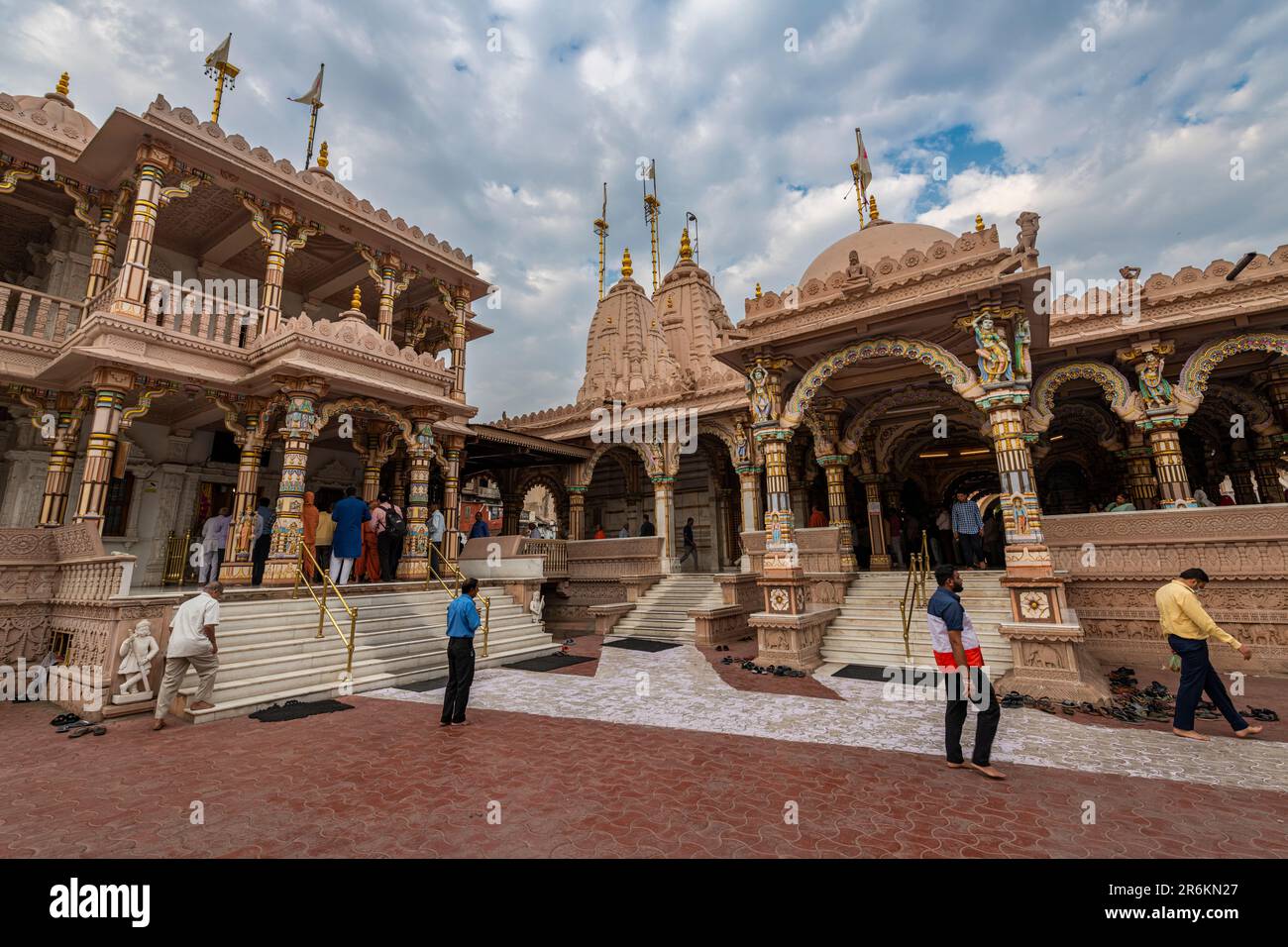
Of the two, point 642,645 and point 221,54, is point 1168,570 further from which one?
point 221,54

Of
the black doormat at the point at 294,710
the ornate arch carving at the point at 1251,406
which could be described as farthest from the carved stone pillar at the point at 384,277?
the ornate arch carving at the point at 1251,406

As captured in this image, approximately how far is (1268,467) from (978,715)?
15.7m

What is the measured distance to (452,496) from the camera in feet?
46.3

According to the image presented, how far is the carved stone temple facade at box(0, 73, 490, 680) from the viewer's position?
30.4 feet

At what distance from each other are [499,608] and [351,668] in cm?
408

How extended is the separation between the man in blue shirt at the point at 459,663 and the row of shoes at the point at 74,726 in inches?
143

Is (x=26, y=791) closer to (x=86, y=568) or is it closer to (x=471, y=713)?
(x=471, y=713)

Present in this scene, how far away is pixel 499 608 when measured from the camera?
38.8ft

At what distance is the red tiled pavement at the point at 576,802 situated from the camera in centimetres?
320

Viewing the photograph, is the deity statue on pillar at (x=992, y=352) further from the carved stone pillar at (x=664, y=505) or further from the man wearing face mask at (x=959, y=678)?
the carved stone pillar at (x=664, y=505)

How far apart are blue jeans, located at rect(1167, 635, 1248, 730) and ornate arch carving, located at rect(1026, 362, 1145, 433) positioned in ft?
25.6

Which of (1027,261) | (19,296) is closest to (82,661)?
(19,296)

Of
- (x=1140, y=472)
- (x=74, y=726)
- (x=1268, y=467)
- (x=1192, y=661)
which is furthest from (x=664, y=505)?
(x=1268, y=467)

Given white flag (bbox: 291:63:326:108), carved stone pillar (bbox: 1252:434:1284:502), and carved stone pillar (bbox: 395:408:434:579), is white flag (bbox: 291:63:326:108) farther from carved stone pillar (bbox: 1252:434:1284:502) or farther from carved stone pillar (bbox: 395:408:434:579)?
carved stone pillar (bbox: 1252:434:1284:502)
